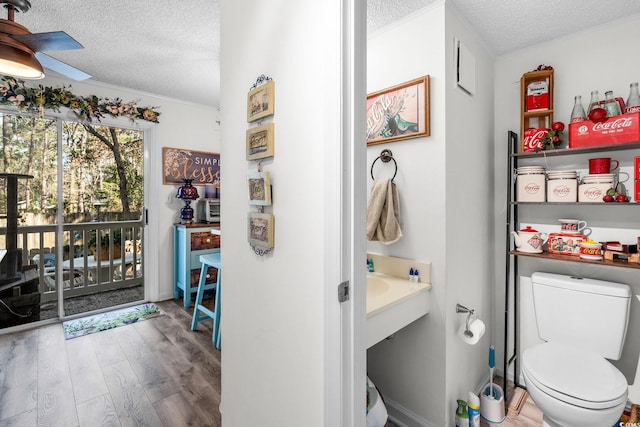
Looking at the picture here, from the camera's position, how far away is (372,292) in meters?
1.57

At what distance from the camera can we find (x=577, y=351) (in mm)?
1710

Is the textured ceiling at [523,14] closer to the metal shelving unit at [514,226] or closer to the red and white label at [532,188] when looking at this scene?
the metal shelving unit at [514,226]

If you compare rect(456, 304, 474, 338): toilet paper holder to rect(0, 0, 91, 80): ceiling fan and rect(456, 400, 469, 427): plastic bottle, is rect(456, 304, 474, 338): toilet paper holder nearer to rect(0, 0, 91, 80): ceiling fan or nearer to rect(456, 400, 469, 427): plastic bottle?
rect(456, 400, 469, 427): plastic bottle

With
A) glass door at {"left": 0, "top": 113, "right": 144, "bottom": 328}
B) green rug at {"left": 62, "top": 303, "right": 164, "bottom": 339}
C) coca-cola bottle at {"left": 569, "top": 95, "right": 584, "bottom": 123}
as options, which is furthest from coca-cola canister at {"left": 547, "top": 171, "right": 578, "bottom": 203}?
glass door at {"left": 0, "top": 113, "right": 144, "bottom": 328}

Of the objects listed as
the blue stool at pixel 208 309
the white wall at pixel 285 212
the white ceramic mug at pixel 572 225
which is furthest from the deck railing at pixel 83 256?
the white ceramic mug at pixel 572 225

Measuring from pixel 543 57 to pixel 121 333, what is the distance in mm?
4003

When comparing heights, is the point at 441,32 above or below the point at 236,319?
above

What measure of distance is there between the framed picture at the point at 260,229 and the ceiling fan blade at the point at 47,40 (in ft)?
4.54

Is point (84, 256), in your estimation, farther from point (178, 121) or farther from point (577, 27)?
point (577, 27)

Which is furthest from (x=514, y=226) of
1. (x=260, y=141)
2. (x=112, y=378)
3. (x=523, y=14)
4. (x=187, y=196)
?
(x=187, y=196)

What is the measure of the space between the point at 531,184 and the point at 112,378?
10.1 ft

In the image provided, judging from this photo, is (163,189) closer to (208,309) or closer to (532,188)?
(208,309)

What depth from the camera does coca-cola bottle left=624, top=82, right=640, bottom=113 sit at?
1.70m

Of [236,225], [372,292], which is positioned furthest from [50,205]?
[372,292]
